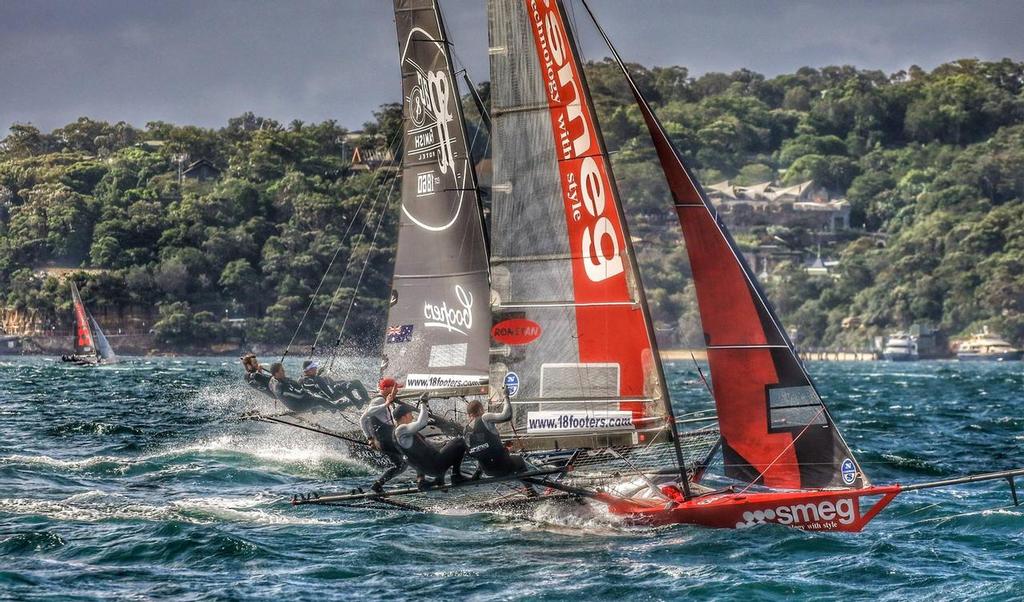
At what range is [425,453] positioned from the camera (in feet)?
59.6

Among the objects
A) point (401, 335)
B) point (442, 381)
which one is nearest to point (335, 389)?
point (401, 335)

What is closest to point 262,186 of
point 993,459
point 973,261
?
point 973,261

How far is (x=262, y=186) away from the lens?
150m

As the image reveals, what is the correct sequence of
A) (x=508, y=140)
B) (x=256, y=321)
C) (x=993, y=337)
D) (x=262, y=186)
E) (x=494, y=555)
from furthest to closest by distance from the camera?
(x=262, y=186) → (x=993, y=337) → (x=256, y=321) → (x=508, y=140) → (x=494, y=555)

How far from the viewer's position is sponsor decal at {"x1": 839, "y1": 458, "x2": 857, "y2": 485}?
56.6 ft

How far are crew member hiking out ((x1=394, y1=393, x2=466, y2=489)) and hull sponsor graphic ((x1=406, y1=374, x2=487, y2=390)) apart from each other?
5.74 m

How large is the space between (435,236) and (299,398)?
153 inches

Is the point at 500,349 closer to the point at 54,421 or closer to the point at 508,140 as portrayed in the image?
the point at 508,140

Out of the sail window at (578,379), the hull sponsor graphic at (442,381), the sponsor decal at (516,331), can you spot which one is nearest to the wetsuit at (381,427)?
the sponsor decal at (516,331)

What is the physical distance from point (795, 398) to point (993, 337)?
125546 mm

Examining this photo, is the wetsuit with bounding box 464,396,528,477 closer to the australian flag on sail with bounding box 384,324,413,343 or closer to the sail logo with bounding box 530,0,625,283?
the sail logo with bounding box 530,0,625,283

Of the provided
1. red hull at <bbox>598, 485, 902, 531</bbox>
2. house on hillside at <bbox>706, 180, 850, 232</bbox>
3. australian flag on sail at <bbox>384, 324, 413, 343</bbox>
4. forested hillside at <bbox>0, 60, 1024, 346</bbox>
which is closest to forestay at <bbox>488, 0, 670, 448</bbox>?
red hull at <bbox>598, 485, 902, 531</bbox>

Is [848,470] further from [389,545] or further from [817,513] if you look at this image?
[389,545]

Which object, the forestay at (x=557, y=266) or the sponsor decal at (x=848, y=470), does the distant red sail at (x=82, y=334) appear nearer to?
the forestay at (x=557, y=266)
